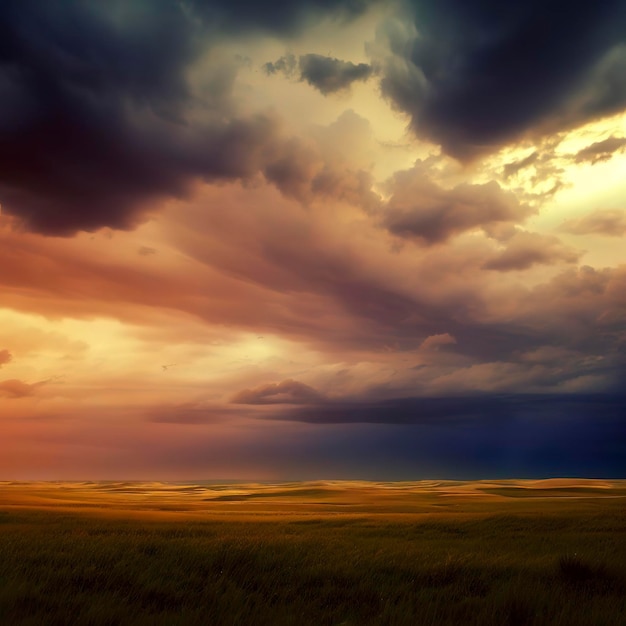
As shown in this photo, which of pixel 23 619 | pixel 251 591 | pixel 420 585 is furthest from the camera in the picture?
pixel 420 585

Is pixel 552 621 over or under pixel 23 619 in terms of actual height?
under

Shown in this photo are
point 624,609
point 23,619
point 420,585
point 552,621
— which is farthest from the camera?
point 420,585

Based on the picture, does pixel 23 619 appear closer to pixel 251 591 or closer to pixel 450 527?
pixel 251 591

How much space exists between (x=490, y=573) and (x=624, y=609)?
12.3 ft

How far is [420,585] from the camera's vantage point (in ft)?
39.9

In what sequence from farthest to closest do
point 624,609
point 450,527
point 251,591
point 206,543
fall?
point 450,527, point 206,543, point 251,591, point 624,609

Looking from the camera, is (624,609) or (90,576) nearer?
(624,609)

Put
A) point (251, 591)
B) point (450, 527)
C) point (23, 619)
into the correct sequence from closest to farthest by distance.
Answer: point (23, 619)
point (251, 591)
point (450, 527)

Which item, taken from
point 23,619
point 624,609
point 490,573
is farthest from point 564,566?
point 23,619

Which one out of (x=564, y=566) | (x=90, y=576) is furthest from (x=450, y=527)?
(x=90, y=576)

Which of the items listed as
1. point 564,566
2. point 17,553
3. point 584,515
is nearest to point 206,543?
point 17,553

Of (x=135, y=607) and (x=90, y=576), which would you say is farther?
(x=90, y=576)

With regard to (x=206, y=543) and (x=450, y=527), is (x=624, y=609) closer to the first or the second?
(x=206, y=543)

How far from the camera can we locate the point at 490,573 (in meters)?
13.4
